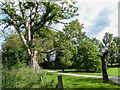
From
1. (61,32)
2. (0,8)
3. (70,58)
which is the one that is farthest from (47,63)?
(0,8)

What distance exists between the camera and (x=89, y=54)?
1530cm

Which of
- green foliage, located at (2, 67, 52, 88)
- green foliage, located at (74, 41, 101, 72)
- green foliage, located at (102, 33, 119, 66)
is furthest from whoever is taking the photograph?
green foliage, located at (74, 41, 101, 72)

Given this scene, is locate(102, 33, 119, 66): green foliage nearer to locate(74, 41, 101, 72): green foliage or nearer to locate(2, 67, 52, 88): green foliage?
locate(74, 41, 101, 72): green foliage

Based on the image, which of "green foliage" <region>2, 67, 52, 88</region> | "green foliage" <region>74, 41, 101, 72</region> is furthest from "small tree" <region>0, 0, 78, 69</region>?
"green foliage" <region>74, 41, 101, 72</region>

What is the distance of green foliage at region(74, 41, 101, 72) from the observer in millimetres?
14828

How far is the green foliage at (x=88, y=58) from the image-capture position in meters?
14.8

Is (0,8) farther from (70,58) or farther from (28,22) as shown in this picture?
(70,58)

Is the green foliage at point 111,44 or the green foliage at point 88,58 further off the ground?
the green foliage at point 111,44

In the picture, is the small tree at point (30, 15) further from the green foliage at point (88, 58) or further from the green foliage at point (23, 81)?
the green foliage at point (88, 58)

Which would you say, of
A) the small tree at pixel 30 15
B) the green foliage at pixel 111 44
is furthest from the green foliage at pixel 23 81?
the green foliage at pixel 111 44

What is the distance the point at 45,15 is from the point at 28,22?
7.60ft

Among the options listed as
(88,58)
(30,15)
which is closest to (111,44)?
(88,58)

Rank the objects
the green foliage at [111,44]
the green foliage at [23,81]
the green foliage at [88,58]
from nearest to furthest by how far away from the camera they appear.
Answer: the green foliage at [23,81] < the green foliage at [111,44] < the green foliage at [88,58]

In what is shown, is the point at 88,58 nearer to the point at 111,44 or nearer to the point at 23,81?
the point at 111,44
